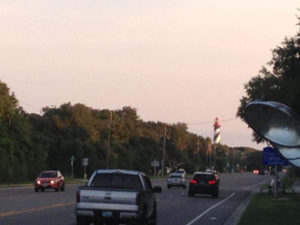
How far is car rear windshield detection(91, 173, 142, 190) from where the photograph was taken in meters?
20.8

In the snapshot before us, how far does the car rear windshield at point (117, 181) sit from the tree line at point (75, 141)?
43925 millimetres

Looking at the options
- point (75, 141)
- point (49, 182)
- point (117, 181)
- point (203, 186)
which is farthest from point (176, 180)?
point (117, 181)

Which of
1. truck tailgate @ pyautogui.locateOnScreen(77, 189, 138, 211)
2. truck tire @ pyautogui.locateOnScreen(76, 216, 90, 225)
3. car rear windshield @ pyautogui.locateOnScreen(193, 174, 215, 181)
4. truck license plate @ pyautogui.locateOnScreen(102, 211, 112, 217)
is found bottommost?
truck tire @ pyautogui.locateOnScreen(76, 216, 90, 225)

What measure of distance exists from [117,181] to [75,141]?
7551 centimetres

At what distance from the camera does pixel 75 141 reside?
315 ft

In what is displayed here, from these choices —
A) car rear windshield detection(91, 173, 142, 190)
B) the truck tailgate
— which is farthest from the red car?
the truck tailgate

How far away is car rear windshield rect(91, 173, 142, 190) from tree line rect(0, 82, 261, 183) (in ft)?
144

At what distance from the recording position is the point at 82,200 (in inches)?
756

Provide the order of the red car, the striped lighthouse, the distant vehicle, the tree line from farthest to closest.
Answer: the striped lighthouse → the tree line → the distant vehicle → the red car

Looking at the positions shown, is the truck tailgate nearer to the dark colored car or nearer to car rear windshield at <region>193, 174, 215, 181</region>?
car rear windshield at <region>193, 174, 215, 181</region>

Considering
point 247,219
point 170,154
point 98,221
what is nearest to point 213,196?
point 247,219

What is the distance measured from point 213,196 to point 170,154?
4337 inches

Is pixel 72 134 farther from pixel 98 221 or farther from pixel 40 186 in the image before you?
pixel 98 221

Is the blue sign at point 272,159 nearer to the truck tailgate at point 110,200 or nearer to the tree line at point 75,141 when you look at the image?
the truck tailgate at point 110,200
